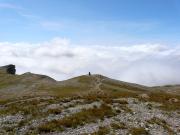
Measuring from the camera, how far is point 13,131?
1406 inches

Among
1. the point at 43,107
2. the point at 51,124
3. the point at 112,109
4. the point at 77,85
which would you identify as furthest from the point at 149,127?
the point at 77,85

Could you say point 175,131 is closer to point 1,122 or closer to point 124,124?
point 124,124

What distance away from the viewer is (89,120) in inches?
1582

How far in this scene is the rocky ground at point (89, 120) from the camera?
36.2 m

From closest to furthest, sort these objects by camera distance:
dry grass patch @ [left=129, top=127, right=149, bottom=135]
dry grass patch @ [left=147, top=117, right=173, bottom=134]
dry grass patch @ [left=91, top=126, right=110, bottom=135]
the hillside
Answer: dry grass patch @ [left=91, top=126, right=110, bottom=135], the hillside, dry grass patch @ [left=129, top=127, right=149, bottom=135], dry grass patch @ [left=147, top=117, right=173, bottom=134]

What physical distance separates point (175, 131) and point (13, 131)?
66.6ft

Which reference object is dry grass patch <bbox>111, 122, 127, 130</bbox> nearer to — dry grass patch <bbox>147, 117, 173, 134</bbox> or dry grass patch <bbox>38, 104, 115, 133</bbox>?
dry grass patch <bbox>38, 104, 115, 133</bbox>

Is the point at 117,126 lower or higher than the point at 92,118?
lower

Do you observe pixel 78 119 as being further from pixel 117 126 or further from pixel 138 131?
pixel 138 131

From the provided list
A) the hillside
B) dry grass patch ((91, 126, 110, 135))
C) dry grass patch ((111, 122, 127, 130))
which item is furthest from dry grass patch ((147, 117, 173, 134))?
dry grass patch ((91, 126, 110, 135))

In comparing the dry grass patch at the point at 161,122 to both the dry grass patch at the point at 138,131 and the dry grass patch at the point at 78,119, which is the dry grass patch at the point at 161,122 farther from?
the dry grass patch at the point at 78,119

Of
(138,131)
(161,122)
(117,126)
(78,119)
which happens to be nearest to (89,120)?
(78,119)

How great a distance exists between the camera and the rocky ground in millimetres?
36231

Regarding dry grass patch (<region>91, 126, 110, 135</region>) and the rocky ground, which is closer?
dry grass patch (<region>91, 126, 110, 135</region>)
